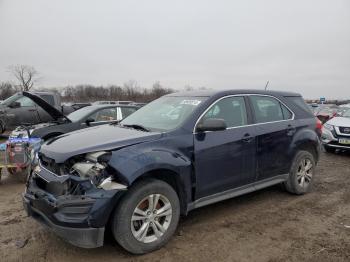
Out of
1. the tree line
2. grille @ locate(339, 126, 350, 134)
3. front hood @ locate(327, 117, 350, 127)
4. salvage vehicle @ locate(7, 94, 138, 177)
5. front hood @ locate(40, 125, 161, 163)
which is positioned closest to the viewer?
front hood @ locate(40, 125, 161, 163)

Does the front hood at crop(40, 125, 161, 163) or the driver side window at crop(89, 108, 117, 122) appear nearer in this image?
the front hood at crop(40, 125, 161, 163)

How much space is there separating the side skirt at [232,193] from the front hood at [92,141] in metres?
1.01

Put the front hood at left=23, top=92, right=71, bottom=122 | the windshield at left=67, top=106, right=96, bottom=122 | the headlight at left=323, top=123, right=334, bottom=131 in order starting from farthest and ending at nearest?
the headlight at left=323, top=123, right=334, bottom=131, the windshield at left=67, top=106, right=96, bottom=122, the front hood at left=23, top=92, right=71, bottom=122

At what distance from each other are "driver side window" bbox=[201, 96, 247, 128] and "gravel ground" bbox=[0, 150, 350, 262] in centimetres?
136

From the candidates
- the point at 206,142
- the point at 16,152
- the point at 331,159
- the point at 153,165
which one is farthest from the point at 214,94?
the point at 331,159

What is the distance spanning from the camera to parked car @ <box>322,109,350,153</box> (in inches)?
374

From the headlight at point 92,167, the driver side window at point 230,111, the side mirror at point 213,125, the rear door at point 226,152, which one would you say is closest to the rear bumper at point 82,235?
the headlight at point 92,167

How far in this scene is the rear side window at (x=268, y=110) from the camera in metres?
5.03

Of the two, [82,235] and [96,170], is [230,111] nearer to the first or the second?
[96,170]

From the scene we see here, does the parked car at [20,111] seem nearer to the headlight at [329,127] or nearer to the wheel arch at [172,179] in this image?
the headlight at [329,127]

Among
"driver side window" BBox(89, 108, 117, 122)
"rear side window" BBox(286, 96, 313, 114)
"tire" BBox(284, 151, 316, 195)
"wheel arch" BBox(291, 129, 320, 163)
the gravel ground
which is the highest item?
"rear side window" BBox(286, 96, 313, 114)

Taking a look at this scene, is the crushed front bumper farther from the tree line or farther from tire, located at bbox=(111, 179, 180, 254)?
the tree line

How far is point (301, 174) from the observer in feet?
18.6

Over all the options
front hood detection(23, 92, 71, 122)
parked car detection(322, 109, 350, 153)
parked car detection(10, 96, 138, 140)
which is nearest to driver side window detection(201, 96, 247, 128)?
parked car detection(10, 96, 138, 140)
